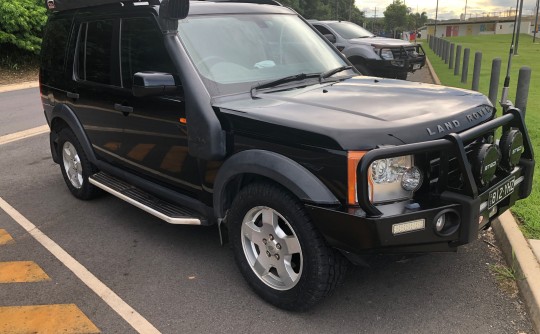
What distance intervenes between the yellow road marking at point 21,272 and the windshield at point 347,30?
→ 10.4m

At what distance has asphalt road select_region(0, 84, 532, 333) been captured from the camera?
10.2 ft

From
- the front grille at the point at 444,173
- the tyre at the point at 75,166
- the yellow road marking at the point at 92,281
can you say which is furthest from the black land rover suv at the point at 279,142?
the yellow road marking at the point at 92,281

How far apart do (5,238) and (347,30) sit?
1073cm

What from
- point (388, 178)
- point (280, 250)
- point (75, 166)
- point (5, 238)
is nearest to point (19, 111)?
point (75, 166)

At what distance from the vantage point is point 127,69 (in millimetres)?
4156

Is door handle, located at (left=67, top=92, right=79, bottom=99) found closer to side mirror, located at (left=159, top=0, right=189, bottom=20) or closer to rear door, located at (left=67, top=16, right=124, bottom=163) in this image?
rear door, located at (left=67, top=16, right=124, bottom=163)

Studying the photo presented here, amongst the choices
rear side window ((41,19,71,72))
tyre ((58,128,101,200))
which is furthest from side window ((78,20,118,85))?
tyre ((58,128,101,200))

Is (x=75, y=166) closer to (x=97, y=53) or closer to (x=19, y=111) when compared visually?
(x=97, y=53)

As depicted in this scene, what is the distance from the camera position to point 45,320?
3217mm

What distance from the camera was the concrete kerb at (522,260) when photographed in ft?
10.3

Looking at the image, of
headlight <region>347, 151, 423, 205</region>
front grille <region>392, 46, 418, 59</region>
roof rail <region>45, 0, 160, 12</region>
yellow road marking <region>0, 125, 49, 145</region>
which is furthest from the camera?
front grille <region>392, 46, 418, 59</region>

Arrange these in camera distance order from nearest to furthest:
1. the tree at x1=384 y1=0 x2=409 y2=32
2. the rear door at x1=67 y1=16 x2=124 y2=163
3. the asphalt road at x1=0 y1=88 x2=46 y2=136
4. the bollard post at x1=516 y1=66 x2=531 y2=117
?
the rear door at x1=67 y1=16 x2=124 y2=163 → the bollard post at x1=516 y1=66 x2=531 y2=117 → the asphalt road at x1=0 y1=88 x2=46 y2=136 → the tree at x1=384 y1=0 x2=409 y2=32

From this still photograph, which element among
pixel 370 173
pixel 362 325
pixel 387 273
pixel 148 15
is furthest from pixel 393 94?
pixel 148 15

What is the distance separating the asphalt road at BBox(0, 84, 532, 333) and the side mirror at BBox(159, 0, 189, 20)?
6.06 feet
